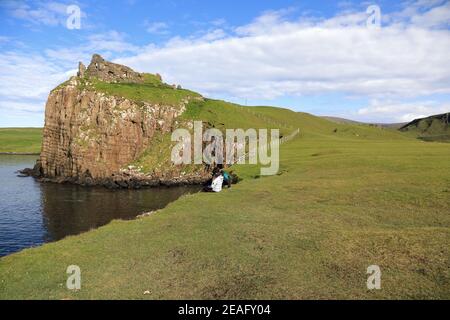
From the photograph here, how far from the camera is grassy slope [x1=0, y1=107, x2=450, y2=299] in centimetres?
1545

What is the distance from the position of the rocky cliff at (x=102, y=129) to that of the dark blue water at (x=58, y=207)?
9780 millimetres

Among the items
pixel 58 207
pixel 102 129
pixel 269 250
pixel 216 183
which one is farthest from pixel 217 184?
pixel 102 129

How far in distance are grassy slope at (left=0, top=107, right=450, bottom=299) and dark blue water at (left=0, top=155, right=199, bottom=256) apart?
2630 centimetres

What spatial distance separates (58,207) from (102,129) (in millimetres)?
44441

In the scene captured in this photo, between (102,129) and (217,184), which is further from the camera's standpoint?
(102,129)

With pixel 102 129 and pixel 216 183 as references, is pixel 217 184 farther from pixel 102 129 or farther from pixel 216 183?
pixel 102 129

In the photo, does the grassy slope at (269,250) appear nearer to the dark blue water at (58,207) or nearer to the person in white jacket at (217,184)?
the person in white jacket at (217,184)

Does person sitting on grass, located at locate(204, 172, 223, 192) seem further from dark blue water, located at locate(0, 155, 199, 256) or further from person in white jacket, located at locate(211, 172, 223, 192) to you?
dark blue water, located at locate(0, 155, 199, 256)

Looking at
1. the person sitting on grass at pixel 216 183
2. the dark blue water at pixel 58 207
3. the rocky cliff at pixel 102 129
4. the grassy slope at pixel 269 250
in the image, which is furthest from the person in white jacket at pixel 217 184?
the rocky cliff at pixel 102 129

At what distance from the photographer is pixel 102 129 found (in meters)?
109

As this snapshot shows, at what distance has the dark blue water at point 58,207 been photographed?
5006 centimetres
